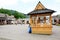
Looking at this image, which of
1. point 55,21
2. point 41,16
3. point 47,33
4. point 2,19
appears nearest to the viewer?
point 47,33

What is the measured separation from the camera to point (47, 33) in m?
22.3

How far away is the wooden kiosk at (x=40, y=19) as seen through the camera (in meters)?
22.4

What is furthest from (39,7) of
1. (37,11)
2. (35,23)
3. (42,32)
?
(42,32)

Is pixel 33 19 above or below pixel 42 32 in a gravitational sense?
above

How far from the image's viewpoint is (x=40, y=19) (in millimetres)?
25578

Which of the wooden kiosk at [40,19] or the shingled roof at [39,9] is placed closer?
the wooden kiosk at [40,19]

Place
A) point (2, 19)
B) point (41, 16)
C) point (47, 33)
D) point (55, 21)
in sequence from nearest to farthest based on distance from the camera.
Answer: point (47, 33), point (41, 16), point (55, 21), point (2, 19)

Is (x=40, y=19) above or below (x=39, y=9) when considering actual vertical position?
below

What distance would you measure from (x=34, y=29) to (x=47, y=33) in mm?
2068

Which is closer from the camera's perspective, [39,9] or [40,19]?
[39,9]

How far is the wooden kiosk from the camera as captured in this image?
22438 millimetres

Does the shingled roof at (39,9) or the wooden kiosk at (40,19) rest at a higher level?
the shingled roof at (39,9)

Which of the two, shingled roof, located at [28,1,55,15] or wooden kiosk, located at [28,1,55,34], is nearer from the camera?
wooden kiosk, located at [28,1,55,34]

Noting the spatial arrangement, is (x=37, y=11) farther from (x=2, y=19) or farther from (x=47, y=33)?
(x=2, y=19)
